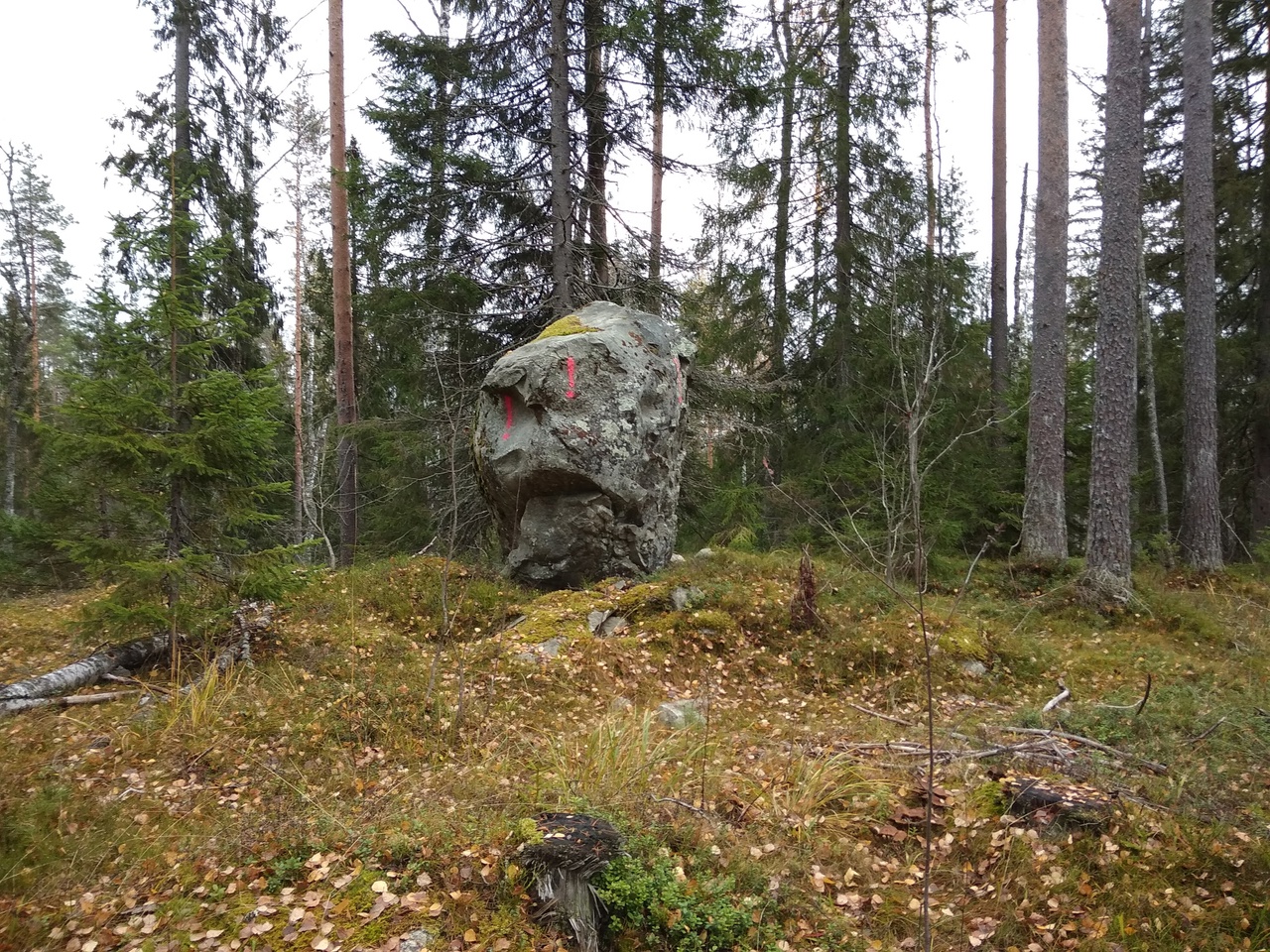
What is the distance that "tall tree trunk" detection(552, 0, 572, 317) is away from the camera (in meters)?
9.44

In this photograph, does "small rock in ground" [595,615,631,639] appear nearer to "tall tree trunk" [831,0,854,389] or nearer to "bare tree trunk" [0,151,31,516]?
"tall tree trunk" [831,0,854,389]

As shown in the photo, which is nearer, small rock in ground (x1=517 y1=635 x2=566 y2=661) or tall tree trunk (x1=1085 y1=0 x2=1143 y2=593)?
small rock in ground (x1=517 y1=635 x2=566 y2=661)

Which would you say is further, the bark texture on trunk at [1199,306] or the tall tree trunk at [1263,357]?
the tall tree trunk at [1263,357]

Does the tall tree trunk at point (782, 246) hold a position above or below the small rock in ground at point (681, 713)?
above

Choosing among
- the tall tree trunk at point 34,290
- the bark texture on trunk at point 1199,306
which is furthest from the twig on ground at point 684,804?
the tall tree trunk at point 34,290

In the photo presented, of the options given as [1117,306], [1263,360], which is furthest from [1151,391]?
[1117,306]

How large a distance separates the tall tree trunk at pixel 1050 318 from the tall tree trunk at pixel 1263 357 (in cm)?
530

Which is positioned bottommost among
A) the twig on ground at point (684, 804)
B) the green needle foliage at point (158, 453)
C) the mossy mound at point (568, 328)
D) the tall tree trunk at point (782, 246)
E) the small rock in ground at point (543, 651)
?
the twig on ground at point (684, 804)

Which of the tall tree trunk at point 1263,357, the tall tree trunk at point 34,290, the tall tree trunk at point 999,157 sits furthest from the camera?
the tall tree trunk at point 34,290

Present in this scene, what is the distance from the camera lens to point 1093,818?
3.38 m

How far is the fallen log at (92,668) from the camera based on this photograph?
4645mm

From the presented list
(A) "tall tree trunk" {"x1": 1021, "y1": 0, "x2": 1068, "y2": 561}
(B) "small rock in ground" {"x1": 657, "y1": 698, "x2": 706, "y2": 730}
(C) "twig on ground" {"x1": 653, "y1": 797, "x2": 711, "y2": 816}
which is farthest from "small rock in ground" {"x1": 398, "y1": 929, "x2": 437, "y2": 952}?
(A) "tall tree trunk" {"x1": 1021, "y1": 0, "x2": 1068, "y2": 561}

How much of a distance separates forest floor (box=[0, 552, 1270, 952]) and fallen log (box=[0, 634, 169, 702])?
0.18 meters

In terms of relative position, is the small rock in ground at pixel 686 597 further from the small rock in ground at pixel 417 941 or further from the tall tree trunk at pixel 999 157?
the tall tree trunk at pixel 999 157
